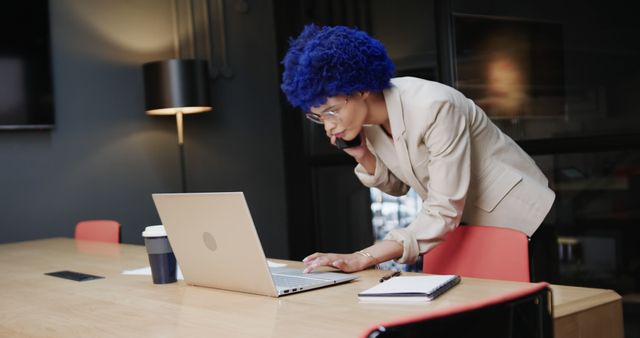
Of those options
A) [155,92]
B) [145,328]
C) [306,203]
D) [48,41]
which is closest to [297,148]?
[306,203]

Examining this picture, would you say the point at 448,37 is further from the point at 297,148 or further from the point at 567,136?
the point at 297,148

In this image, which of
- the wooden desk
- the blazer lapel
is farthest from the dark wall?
the blazer lapel

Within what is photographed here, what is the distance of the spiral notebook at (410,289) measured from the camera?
1553 mm

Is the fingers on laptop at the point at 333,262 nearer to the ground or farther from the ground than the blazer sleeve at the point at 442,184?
nearer to the ground

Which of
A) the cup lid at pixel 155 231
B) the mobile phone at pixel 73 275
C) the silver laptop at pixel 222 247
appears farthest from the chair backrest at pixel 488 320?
the mobile phone at pixel 73 275

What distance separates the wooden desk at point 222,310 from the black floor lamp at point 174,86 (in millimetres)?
2387

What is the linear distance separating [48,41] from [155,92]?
2.28ft

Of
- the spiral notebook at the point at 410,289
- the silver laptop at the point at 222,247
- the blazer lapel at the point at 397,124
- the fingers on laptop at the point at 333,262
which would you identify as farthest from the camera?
the blazer lapel at the point at 397,124

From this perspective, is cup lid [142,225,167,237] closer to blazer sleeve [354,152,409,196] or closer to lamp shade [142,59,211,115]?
blazer sleeve [354,152,409,196]

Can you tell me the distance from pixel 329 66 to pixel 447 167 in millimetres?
423

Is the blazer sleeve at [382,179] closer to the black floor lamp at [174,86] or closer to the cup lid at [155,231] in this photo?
the cup lid at [155,231]

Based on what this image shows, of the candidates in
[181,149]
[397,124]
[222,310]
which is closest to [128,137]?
[181,149]

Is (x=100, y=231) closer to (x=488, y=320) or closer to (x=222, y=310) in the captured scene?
(x=222, y=310)

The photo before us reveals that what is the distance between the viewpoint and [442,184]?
2014mm
